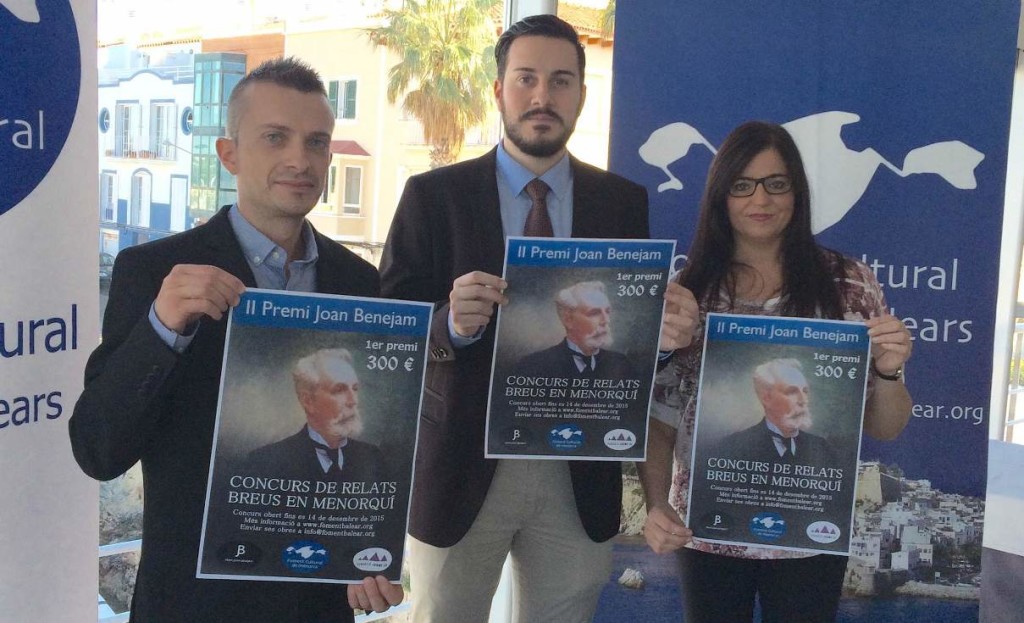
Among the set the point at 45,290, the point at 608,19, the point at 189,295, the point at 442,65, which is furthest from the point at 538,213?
the point at 442,65

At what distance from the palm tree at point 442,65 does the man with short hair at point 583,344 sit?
1.99 meters

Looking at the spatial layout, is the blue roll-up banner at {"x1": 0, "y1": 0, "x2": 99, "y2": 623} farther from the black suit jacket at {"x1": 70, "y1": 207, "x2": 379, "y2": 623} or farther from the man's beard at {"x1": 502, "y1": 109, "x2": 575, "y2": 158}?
the man's beard at {"x1": 502, "y1": 109, "x2": 575, "y2": 158}

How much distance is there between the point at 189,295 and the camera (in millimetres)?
1565

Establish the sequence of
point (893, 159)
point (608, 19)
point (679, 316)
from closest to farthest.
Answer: point (679, 316)
point (893, 159)
point (608, 19)

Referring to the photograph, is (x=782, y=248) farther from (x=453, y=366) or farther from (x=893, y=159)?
(x=893, y=159)

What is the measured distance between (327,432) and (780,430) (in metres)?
1.12

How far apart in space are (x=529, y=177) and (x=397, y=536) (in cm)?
116

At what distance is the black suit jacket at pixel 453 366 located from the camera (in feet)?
8.09

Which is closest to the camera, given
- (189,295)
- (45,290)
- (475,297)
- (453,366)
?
(189,295)

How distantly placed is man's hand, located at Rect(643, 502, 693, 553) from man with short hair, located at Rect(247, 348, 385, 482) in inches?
33.8

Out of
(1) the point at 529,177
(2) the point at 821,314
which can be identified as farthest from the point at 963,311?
(1) the point at 529,177

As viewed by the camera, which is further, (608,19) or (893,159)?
(608,19)

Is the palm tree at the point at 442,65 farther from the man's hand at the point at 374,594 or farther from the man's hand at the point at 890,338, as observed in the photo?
the man's hand at the point at 374,594

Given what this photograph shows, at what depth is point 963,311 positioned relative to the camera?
3422mm
